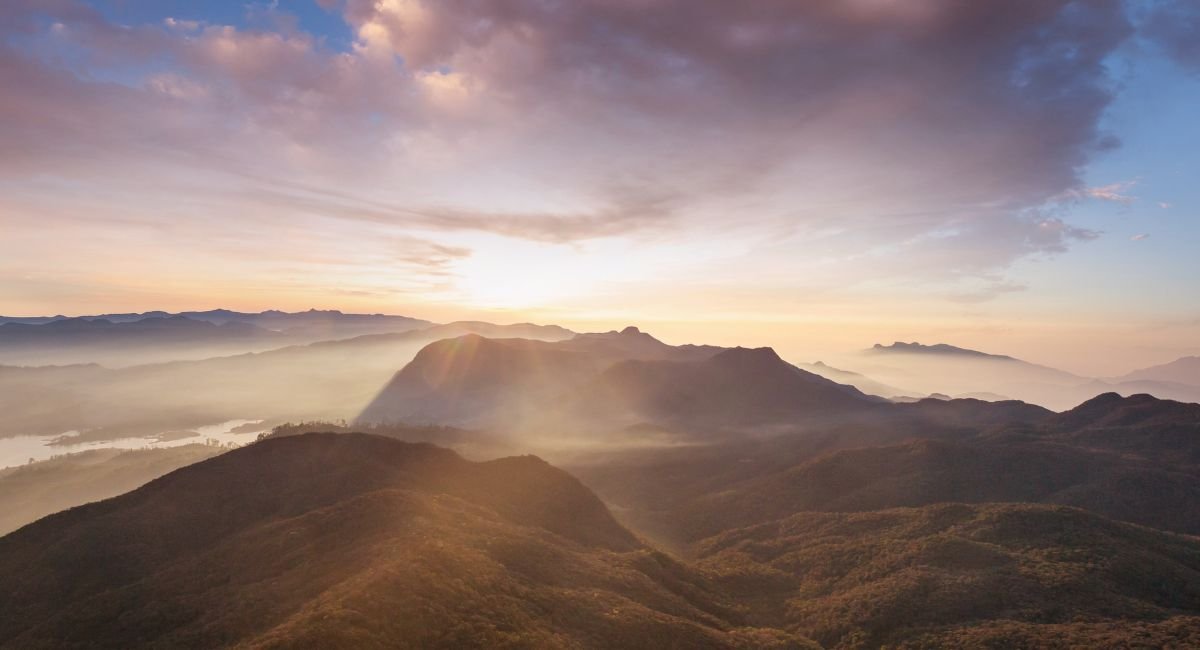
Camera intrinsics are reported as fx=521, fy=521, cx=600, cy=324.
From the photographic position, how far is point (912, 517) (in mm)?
55969

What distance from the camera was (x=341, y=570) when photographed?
105 ft

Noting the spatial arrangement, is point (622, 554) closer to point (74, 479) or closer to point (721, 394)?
point (721, 394)

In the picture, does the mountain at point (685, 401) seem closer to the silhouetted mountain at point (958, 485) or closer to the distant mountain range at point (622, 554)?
the silhouetted mountain at point (958, 485)

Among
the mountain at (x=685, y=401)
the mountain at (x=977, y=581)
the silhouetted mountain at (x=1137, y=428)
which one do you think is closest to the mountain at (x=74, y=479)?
the mountain at (x=685, y=401)

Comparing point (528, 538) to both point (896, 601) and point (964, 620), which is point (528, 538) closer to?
point (896, 601)

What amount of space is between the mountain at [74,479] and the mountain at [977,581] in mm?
123950

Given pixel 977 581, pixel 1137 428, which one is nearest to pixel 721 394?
pixel 1137 428

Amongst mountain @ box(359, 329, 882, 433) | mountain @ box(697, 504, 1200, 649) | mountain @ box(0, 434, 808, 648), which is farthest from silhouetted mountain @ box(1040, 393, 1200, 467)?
mountain @ box(0, 434, 808, 648)

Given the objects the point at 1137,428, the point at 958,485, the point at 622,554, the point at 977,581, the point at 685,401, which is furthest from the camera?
the point at 685,401

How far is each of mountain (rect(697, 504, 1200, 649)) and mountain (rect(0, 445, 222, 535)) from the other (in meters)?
124

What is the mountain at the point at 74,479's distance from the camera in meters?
101

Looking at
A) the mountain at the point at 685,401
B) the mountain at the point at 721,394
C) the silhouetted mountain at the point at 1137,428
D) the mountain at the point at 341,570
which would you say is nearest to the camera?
the mountain at the point at 341,570

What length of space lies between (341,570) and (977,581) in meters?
45.9

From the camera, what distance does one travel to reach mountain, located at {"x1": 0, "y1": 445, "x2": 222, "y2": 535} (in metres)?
101
